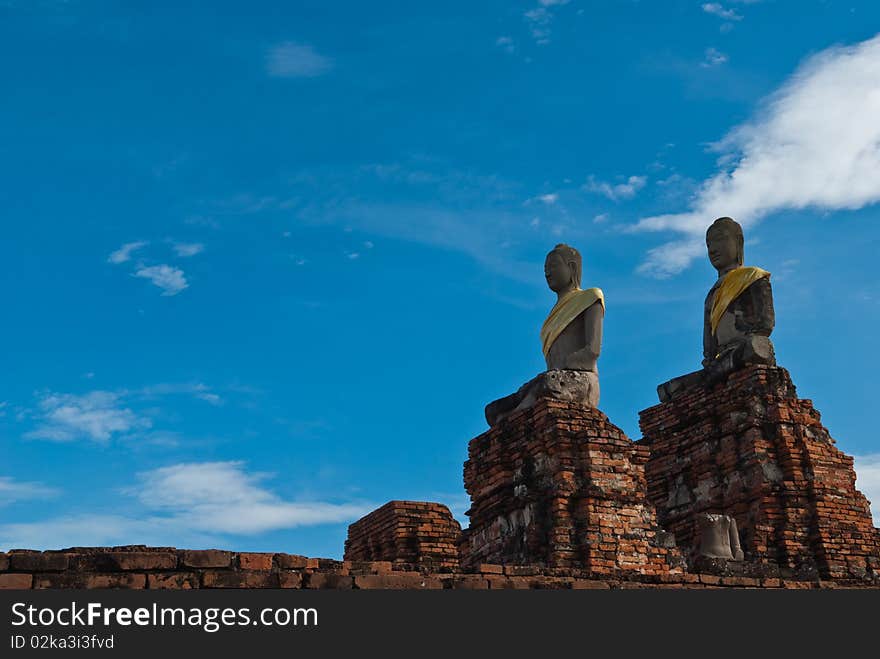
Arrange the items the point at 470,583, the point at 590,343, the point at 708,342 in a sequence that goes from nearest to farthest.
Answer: the point at 470,583 < the point at 590,343 < the point at 708,342

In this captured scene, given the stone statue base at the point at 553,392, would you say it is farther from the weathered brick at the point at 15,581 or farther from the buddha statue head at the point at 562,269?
the weathered brick at the point at 15,581

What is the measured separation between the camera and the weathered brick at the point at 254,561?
8359 mm

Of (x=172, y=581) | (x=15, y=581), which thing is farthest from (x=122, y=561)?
(x=15, y=581)

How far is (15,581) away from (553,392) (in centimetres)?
652

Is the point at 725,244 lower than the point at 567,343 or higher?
higher

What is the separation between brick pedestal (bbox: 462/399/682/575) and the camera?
11562 mm

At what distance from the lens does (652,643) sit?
27.8 feet

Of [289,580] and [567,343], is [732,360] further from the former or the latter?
[289,580]

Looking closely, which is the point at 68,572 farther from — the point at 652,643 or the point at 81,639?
the point at 652,643

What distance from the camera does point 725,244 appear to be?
1577 centimetres

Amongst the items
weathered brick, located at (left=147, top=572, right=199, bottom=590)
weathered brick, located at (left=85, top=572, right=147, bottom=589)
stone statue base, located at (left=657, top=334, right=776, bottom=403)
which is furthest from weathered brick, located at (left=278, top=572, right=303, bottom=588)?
stone statue base, located at (left=657, top=334, right=776, bottom=403)

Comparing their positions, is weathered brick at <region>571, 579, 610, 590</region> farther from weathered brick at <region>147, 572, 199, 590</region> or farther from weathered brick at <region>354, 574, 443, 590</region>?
weathered brick at <region>147, 572, 199, 590</region>

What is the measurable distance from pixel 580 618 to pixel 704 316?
26.6 feet

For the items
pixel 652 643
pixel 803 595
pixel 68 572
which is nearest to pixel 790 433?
pixel 803 595
